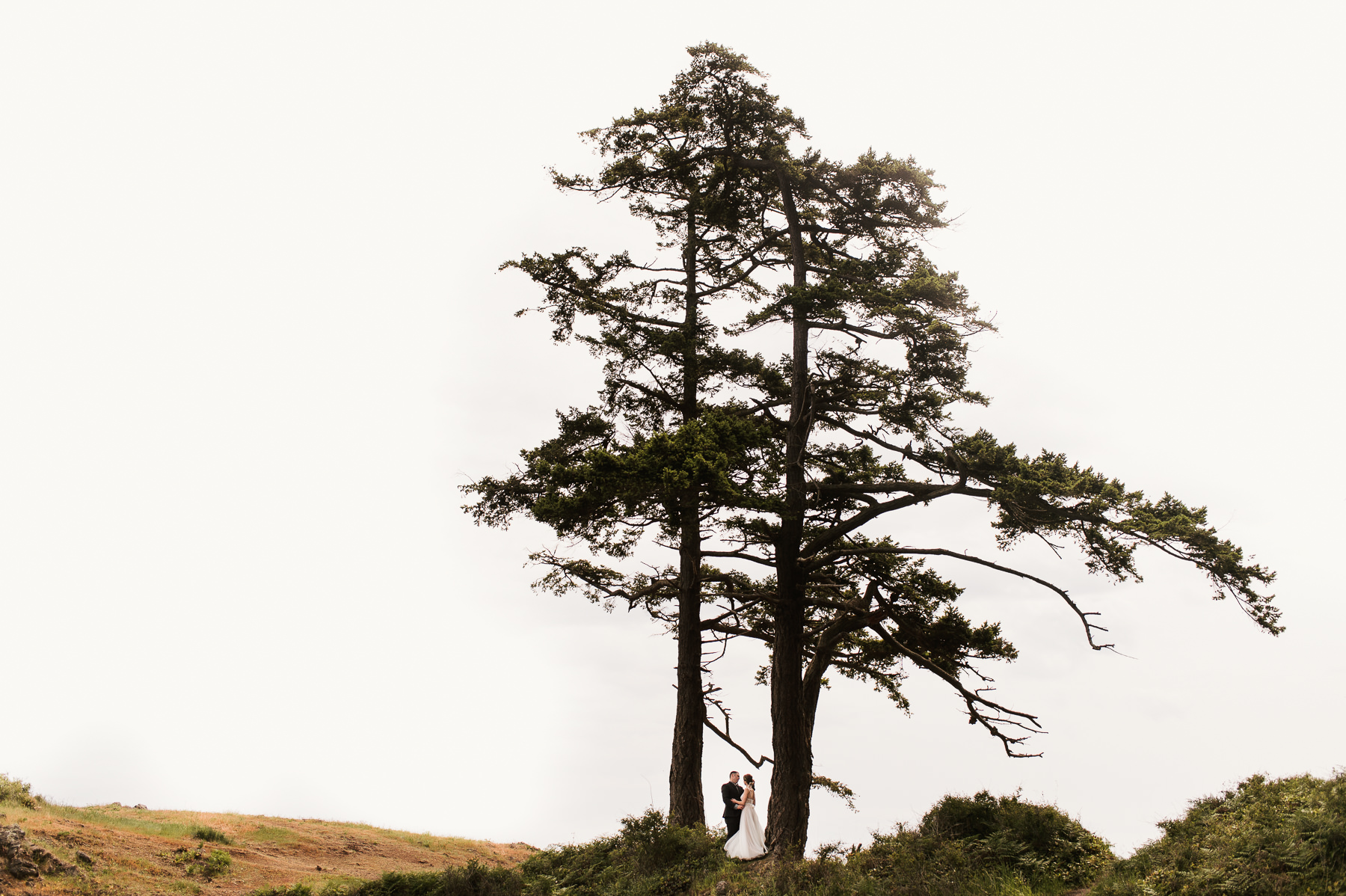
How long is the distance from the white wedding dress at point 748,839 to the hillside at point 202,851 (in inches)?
299

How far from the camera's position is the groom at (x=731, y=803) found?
48.0ft

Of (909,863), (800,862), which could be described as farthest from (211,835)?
(909,863)

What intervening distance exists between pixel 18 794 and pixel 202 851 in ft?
15.5

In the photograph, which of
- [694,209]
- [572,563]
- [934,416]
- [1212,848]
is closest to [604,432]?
[572,563]

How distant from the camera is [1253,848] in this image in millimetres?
9227

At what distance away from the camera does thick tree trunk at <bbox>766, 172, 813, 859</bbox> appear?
47.1ft

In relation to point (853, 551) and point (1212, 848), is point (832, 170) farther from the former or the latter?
point (1212, 848)

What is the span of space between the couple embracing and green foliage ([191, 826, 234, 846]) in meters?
13.1

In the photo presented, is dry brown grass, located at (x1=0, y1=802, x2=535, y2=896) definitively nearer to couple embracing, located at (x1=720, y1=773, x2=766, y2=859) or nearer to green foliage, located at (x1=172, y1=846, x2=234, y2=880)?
green foliage, located at (x1=172, y1=846, x2=234, y2=880)

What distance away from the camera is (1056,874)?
11539 millimetres

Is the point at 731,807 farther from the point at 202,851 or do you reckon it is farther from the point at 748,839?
the point at 202,851

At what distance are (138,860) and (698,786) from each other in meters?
11.6

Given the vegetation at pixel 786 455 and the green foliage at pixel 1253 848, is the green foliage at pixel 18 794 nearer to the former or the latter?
the vegetation at pixel 786 455

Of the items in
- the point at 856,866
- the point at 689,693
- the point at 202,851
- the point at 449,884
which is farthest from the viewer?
the point at 202,851
